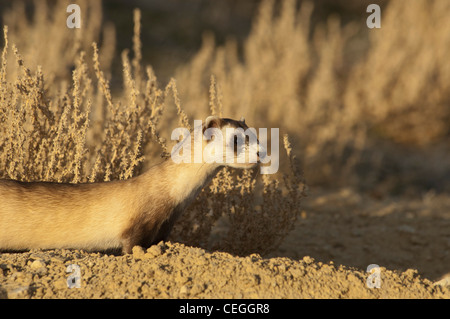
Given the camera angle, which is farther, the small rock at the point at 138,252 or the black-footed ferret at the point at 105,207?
the black-footed ferret at the point at 105,207

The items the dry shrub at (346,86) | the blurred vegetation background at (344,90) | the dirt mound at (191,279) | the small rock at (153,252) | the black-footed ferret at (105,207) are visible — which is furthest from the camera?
the dry shrub at (346,86)

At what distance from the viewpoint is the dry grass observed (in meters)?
3.43

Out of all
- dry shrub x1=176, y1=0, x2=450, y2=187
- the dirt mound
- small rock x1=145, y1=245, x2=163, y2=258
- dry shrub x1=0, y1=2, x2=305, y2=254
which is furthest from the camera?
dry shrub x1=176, y1=0, x2=450, y2=187

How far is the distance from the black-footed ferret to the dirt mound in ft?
0.67

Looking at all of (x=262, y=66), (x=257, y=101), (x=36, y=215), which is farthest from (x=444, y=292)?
(x=262, y=66)

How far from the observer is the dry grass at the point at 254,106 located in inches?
135

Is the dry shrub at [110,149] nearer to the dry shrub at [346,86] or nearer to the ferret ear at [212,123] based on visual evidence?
the ferret ear at [212,123]

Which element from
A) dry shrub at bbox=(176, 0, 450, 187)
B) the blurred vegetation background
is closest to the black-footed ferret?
the blurred vegetation background

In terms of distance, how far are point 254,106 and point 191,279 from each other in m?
4.21

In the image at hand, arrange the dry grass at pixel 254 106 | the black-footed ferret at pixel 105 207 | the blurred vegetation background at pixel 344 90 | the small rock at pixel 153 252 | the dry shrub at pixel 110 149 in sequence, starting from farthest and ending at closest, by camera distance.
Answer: the blurred vegetation background at pixel 344 90 < the dry grass at pixel 254 106 < the dry shrub at pixel 110 149 < the black-footed ferret at pixel 105 207 < the small rock at pixel 153 252

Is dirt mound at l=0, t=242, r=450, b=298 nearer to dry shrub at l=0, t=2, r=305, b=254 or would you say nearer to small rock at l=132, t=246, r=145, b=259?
small rock at l=132, t=246, r=145, b=259

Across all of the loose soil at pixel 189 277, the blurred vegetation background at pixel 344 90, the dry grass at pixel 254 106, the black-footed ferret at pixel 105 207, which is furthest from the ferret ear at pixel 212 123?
the blurred vegetation background at pixel 344 90

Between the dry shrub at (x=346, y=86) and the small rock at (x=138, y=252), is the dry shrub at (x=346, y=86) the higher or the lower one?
the higher one

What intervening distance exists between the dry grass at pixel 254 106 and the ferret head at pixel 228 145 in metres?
0.54
